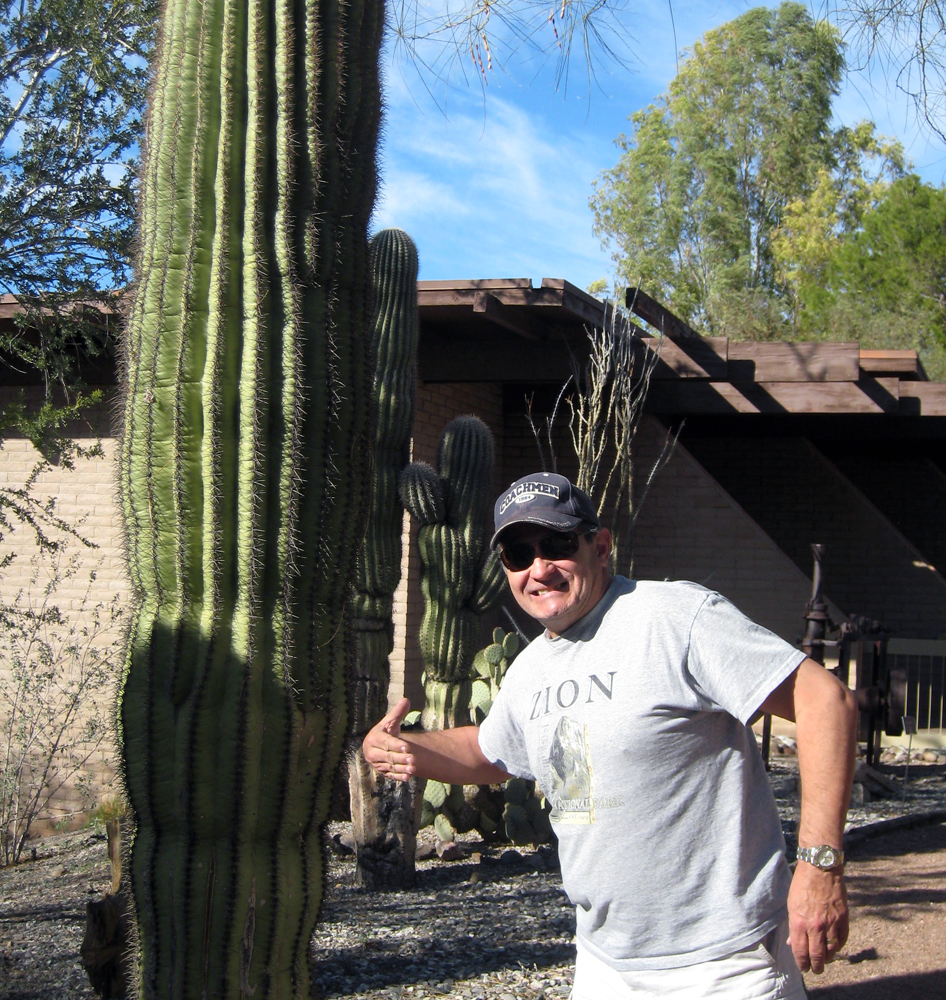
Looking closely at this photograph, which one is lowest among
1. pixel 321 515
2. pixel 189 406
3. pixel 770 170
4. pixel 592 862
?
pixel 592 862

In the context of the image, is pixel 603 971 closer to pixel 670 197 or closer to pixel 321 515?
pixel 321 515

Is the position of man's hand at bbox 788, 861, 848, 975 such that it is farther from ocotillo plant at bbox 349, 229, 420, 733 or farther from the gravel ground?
ocotillo plant at bbox 349, 229, 420, 733

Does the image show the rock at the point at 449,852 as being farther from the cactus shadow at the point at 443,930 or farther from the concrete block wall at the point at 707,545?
the concrete block wall at the point at 707,545

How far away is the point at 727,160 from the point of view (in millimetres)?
30688

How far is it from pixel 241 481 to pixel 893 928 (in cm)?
391

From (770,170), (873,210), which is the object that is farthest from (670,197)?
(873,210)

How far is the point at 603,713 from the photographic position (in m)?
2.15

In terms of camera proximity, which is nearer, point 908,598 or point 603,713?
point 603,713

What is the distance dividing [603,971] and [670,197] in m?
31.3

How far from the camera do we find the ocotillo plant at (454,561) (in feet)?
20.7

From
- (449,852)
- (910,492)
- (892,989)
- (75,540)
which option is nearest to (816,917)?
(892,989)

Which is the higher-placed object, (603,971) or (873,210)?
(873,210)

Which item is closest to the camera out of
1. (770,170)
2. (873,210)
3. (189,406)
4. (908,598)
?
(189,406)

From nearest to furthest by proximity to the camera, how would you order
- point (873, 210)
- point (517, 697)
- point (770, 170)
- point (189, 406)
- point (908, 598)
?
1. point (517, 697)
2. point (189, 406)
3. point (908, 598)
4. point (873, 210)
5. point (770, 170)
